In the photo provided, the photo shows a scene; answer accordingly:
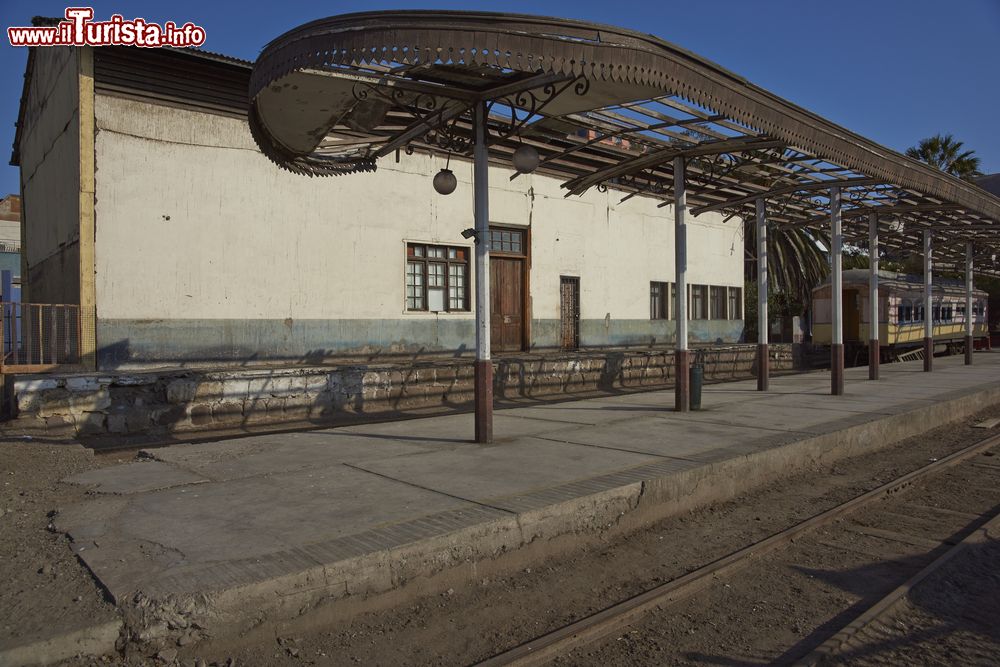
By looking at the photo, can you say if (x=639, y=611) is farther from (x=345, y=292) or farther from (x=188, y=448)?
(x=345, y=292)

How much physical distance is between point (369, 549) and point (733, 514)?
A: 3906 millimetres

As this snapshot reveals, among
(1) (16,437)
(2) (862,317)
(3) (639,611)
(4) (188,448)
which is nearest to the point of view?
(3) (639,611)

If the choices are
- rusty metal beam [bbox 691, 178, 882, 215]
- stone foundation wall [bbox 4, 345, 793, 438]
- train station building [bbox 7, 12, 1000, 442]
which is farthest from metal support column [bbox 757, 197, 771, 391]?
stone foundation wall [bbox 4, 345, 793, 438]

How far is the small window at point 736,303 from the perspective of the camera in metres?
26.0

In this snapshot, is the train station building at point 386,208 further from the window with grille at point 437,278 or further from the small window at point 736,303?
the small window at point 736,303

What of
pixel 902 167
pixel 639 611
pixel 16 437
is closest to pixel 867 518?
pixel 639 611

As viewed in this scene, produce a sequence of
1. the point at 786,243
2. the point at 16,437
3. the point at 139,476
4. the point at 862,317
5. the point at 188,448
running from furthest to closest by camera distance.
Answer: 1. the point at 786,243
2. the point at 862,317
3. the point at 16,437
4. the point at 188,448
5. the point at 139,476

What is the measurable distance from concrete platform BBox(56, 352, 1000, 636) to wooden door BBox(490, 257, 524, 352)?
7744 mm

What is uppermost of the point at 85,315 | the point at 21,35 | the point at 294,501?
the point at 21,35

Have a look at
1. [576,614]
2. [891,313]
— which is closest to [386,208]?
[576,614]

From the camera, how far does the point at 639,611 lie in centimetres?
438

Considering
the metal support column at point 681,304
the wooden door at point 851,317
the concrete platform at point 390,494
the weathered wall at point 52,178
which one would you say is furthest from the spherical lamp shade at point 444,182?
the wooden door at point 851,317

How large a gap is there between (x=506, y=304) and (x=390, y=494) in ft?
44.0

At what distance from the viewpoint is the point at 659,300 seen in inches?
926
